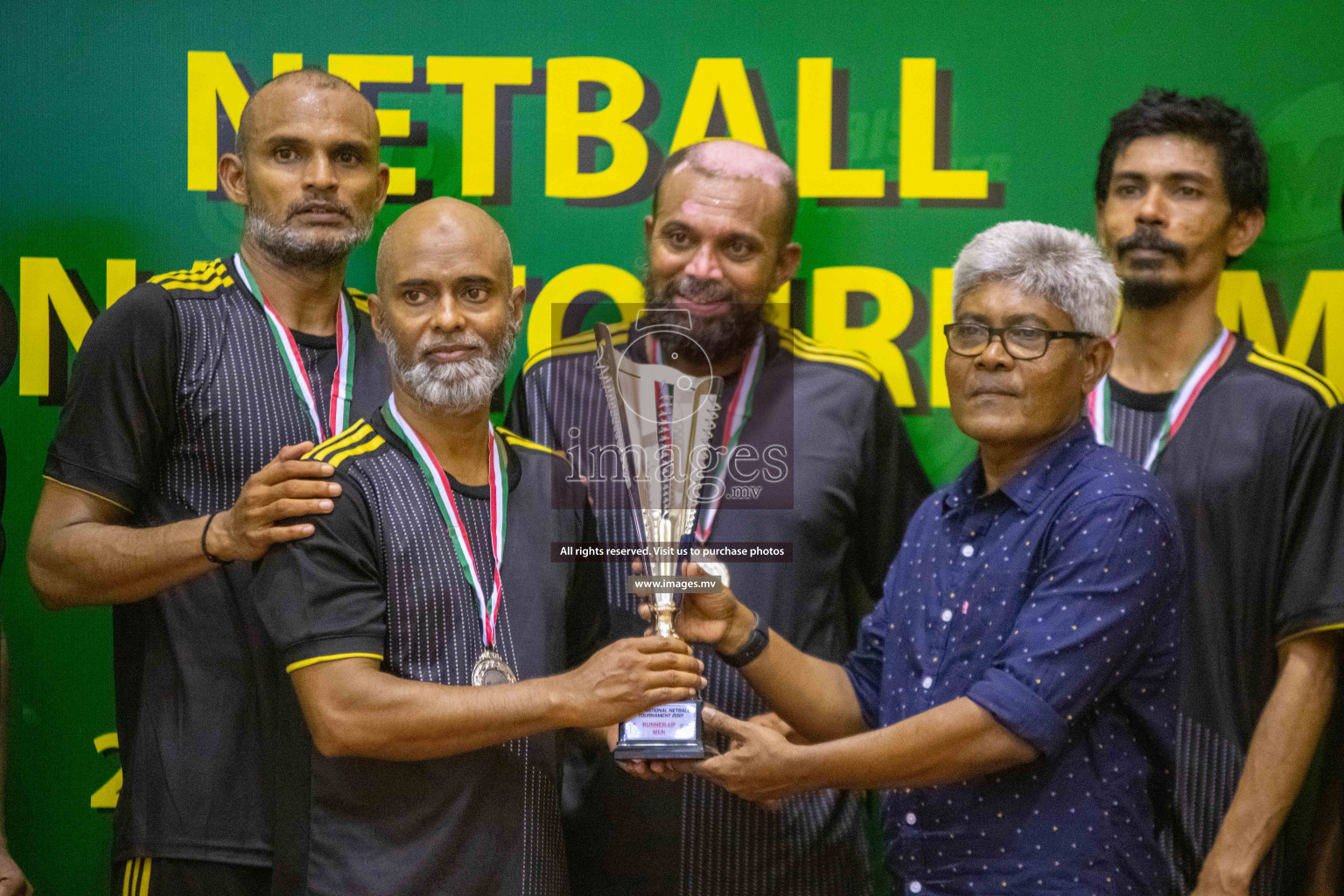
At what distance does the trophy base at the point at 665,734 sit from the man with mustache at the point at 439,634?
0.26 ft

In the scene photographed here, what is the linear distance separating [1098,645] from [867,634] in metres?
0.58

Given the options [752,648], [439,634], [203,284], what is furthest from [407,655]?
[203,284]

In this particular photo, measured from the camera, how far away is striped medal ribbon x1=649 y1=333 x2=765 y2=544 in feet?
8.51

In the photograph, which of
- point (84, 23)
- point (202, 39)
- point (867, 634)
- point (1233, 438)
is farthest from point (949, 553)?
point (84, 23)

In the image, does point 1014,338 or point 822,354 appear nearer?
point 1014,338

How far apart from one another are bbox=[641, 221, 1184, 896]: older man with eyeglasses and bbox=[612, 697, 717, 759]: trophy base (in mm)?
43

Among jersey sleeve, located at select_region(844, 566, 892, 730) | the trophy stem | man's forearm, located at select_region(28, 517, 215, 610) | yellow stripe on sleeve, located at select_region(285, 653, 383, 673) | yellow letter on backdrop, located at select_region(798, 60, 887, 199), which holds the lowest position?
jersey sleeve, located at select_region(844, 566, 892, 730)

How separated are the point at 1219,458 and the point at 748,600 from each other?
3.79 feet

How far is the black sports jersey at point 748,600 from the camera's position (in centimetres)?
267

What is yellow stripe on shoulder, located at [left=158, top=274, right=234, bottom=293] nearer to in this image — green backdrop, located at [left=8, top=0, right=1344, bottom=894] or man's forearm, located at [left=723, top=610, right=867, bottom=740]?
green backdrop, located at [left=8, top=0, right=1344, bottom=894]

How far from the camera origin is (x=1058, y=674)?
214 centimetres

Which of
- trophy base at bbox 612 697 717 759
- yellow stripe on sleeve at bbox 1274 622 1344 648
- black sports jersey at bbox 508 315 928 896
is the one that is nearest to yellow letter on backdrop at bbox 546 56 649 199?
black sports jersey at bbox 508 315 928 896

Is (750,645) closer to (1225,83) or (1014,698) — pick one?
(1014,698)

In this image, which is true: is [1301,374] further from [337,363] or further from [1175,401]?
[337,363]
